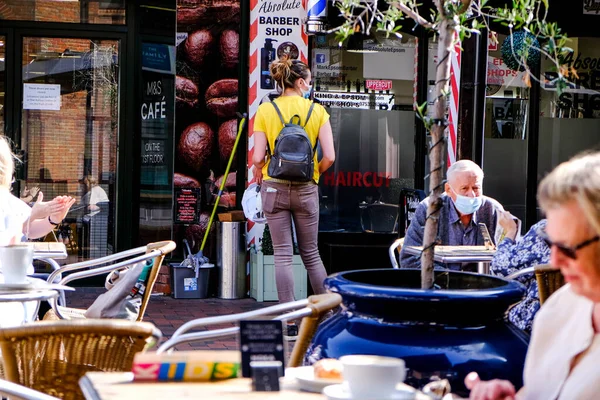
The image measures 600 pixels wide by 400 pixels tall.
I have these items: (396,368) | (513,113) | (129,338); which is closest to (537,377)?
(396,368)

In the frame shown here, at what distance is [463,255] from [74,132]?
5054mm

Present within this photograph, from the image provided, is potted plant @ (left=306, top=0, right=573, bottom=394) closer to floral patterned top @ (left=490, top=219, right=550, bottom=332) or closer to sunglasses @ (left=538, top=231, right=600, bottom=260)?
sunglasses @ (left=538, top=231, right=600, bottom=260)

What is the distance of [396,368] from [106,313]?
2.84 meters

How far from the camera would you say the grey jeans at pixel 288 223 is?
7430 millimetres

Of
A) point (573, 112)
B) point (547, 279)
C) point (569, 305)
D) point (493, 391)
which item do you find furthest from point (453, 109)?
point (493, 391)

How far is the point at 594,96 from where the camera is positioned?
35.9 feet

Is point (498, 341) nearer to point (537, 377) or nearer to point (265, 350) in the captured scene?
point (537, 377)

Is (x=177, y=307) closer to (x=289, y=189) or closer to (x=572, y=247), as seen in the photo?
(x=289, y=189)

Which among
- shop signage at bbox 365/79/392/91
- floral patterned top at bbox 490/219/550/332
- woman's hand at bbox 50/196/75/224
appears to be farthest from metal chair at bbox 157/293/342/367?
shop signage at bbox 365/79/392/91

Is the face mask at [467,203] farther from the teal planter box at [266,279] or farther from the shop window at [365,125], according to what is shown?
the shop window at [365,125]

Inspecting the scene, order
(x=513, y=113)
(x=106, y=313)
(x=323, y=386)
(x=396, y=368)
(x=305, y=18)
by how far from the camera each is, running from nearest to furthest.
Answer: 1. (x=396, y=368)
2. (x=323, y=386)
3. (x=106, y=313)
4. (x=305, y=18)
5. (x=513, y=113)

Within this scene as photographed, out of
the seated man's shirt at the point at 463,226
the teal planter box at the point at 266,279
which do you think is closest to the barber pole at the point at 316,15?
the teal planter box at the point at 266,279

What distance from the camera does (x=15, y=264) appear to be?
4465 mm

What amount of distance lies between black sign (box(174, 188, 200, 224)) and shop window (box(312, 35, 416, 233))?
3.82 feet
